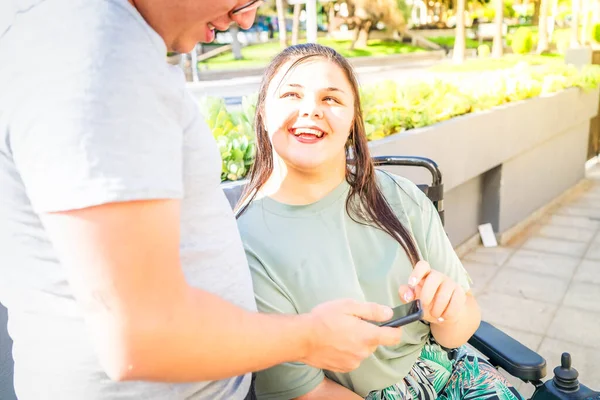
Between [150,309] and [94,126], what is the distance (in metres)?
0.24

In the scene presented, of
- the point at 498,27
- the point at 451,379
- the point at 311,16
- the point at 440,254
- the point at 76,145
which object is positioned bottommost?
the point at 451,379

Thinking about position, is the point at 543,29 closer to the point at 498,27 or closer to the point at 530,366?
the point at 498,27

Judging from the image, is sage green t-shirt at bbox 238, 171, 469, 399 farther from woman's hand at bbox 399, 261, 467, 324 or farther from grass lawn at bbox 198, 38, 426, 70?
grass lawn at bbox 198, 38, 426, 70

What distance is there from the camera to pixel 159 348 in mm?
720

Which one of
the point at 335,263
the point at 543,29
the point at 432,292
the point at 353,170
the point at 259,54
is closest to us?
the point at 432,292

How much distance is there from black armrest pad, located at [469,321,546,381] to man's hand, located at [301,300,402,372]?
37.1 inches

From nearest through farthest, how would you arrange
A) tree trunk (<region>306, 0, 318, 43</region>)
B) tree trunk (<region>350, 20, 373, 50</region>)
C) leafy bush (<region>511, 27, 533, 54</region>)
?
tree trunk (<region>306, 0, 318, 43</region>), leafy bush (<region>511, 27, 533, 54</region>), tree trunk (<region>350, 20, 373, 50</region>)

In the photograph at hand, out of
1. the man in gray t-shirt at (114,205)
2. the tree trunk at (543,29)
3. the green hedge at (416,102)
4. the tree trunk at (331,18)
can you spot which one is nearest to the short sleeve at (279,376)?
the man in gray t-shirt at (114,205)

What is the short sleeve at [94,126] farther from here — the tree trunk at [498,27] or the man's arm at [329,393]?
the tree trunk at [498,27]

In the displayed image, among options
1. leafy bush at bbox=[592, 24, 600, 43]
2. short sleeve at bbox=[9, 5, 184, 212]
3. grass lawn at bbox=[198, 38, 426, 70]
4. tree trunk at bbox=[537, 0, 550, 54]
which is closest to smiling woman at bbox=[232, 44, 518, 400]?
short sleeve at bbox=[9, 5, 184, 212]

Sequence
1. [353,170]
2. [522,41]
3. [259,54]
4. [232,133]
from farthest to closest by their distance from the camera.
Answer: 1. [259,54]
2. [522,41]
3. [232,133]
4. [353,170]

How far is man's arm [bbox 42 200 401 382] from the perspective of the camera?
26.2 inches

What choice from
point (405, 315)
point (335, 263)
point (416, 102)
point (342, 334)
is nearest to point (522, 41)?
point (416, 102)

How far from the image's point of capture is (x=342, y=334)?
897 mm
